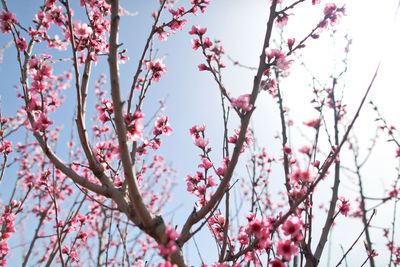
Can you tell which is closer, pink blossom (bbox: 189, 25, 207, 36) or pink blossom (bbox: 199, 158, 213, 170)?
pink blossom (bbox: 199, 158, 213, 170)

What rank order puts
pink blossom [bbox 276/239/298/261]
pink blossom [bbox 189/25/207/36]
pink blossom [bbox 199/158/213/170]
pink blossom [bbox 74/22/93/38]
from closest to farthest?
pink blossom [bbox 276/239/298/261] < pink blossom [bbox 74/22/93/38] < pink blossom [bbox 199/158/213/170] < pink blossom [bbox 189/25/207/36]

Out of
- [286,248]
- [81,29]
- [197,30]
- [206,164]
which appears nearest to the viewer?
[286,248]

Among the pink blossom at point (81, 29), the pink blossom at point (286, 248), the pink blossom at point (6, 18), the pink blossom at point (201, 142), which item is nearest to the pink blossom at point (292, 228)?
the pink blossom at point (286, 248)

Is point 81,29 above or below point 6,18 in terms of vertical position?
below

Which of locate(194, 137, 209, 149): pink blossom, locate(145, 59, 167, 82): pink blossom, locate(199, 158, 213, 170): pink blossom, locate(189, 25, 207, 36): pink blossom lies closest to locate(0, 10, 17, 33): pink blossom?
locate(145, 59, 167, 82): pink blossom

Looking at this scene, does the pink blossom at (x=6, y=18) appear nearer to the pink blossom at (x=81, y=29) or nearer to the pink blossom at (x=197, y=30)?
the pink blossom at (x=81, y=29)

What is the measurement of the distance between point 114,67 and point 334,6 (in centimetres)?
212

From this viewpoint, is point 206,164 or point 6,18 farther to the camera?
point 6,18

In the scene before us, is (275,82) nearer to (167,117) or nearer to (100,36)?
(167,117)

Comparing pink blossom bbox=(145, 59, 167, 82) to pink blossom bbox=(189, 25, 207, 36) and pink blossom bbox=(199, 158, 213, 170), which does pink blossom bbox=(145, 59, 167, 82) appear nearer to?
pink blossom bbox=(189, 25, 207, 36)

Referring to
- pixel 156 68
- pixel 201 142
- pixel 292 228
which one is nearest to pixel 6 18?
pixel 156 68

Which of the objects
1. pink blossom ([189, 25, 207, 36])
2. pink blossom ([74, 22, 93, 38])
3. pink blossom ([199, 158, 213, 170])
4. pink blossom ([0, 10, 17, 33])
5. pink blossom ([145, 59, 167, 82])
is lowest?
pink blossom ([199, 158, 213, 170])

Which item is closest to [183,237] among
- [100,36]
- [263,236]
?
[263,236]

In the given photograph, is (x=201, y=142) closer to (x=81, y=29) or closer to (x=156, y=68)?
(x=156, y=68)
